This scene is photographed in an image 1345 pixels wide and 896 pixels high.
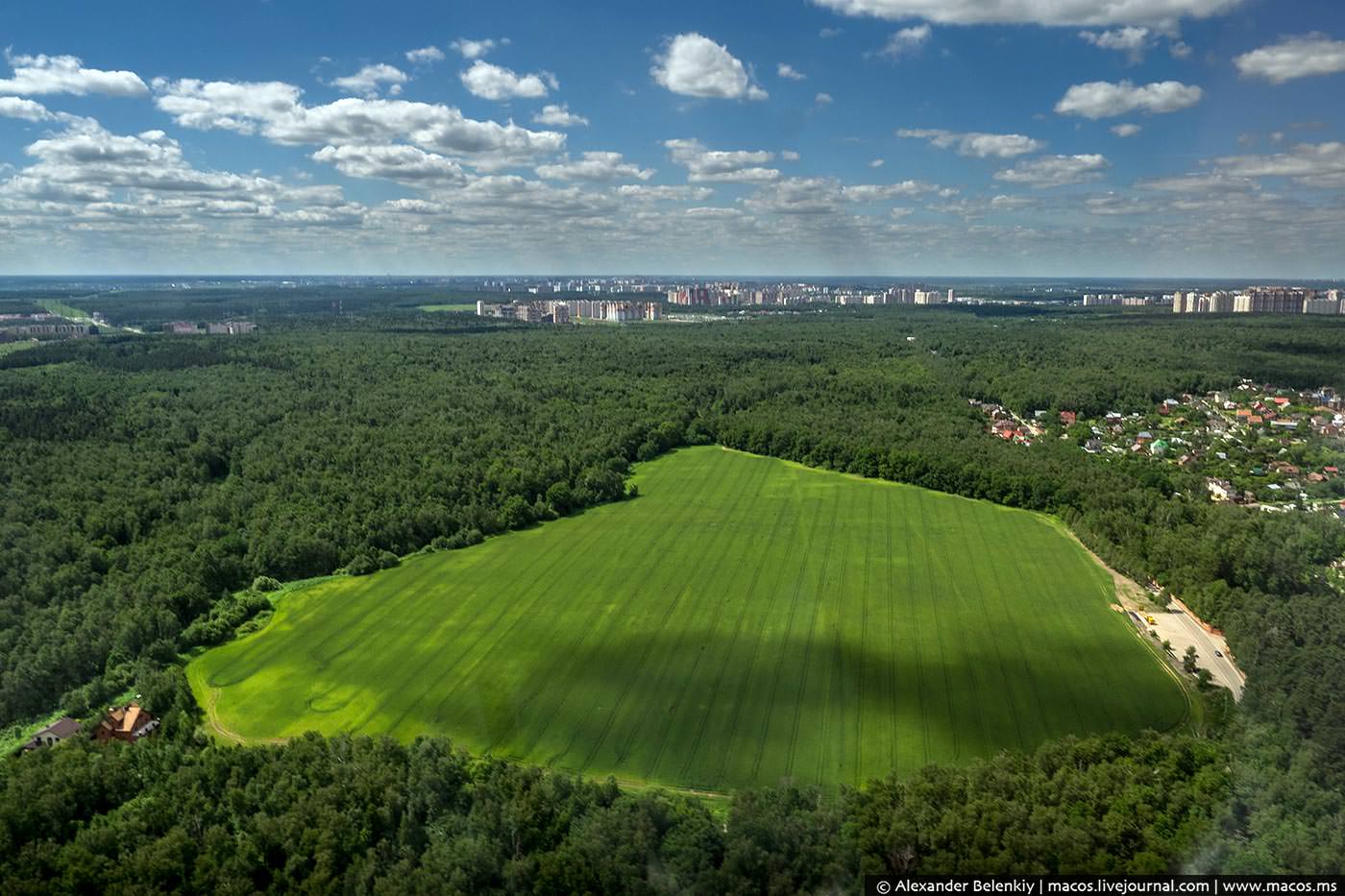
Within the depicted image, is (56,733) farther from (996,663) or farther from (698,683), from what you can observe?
(996,663)

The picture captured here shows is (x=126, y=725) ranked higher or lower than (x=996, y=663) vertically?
lower

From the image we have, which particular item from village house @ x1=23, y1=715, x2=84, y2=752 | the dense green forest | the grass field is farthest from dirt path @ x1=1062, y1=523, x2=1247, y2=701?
village house @ x1=23, y1=715, x2=84, y2=752

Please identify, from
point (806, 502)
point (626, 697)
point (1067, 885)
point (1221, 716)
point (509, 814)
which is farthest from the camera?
point (806, 502)

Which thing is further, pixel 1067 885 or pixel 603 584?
pixel 603 584

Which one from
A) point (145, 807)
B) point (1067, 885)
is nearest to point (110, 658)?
point (145, 807)

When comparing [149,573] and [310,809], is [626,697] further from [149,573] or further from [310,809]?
[149,573]

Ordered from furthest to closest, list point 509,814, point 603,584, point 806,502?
point 806,502, point 603,584, point 509,814

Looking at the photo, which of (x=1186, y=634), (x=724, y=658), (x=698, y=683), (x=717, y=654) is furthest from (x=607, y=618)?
(x=1186, y=634)

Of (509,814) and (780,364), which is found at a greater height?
(780,364)
